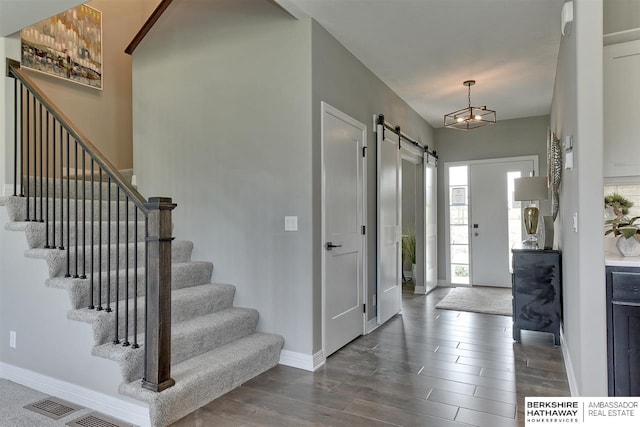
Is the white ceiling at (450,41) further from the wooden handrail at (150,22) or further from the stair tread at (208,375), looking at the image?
the stair tread at (208,375)

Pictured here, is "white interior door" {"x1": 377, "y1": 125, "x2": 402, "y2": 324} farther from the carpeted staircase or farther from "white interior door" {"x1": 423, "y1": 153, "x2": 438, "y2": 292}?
the carpeted staircase

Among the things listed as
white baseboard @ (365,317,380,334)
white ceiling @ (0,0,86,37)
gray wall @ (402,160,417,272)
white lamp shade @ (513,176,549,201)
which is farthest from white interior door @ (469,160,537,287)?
white ceiling @ (0,0,86,37)

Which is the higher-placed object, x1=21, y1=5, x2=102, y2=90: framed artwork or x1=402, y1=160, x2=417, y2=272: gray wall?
x1=21, y1=5, x2=102, y2=90: framed artwork

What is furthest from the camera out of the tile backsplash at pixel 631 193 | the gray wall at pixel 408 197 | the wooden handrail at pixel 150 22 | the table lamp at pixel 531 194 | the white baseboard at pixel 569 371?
the gray wall at pixel 408 197

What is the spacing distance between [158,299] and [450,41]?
3.26 m

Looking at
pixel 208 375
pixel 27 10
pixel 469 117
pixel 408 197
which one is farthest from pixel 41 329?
pixel 408 197

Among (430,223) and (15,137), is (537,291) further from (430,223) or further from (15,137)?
(15,137)

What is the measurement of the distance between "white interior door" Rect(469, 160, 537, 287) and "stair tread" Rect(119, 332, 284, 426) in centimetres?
454

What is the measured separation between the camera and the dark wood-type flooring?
2.35 metres

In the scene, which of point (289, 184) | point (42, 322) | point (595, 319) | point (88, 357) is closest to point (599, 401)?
point (595, 319)

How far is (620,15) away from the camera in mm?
2650

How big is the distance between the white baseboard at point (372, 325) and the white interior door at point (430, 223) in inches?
84.6

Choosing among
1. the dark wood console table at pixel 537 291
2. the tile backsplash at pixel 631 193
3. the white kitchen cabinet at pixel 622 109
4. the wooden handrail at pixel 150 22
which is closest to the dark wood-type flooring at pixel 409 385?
the dark wood console table at pixel 537 291

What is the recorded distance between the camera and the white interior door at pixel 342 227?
132 inches
